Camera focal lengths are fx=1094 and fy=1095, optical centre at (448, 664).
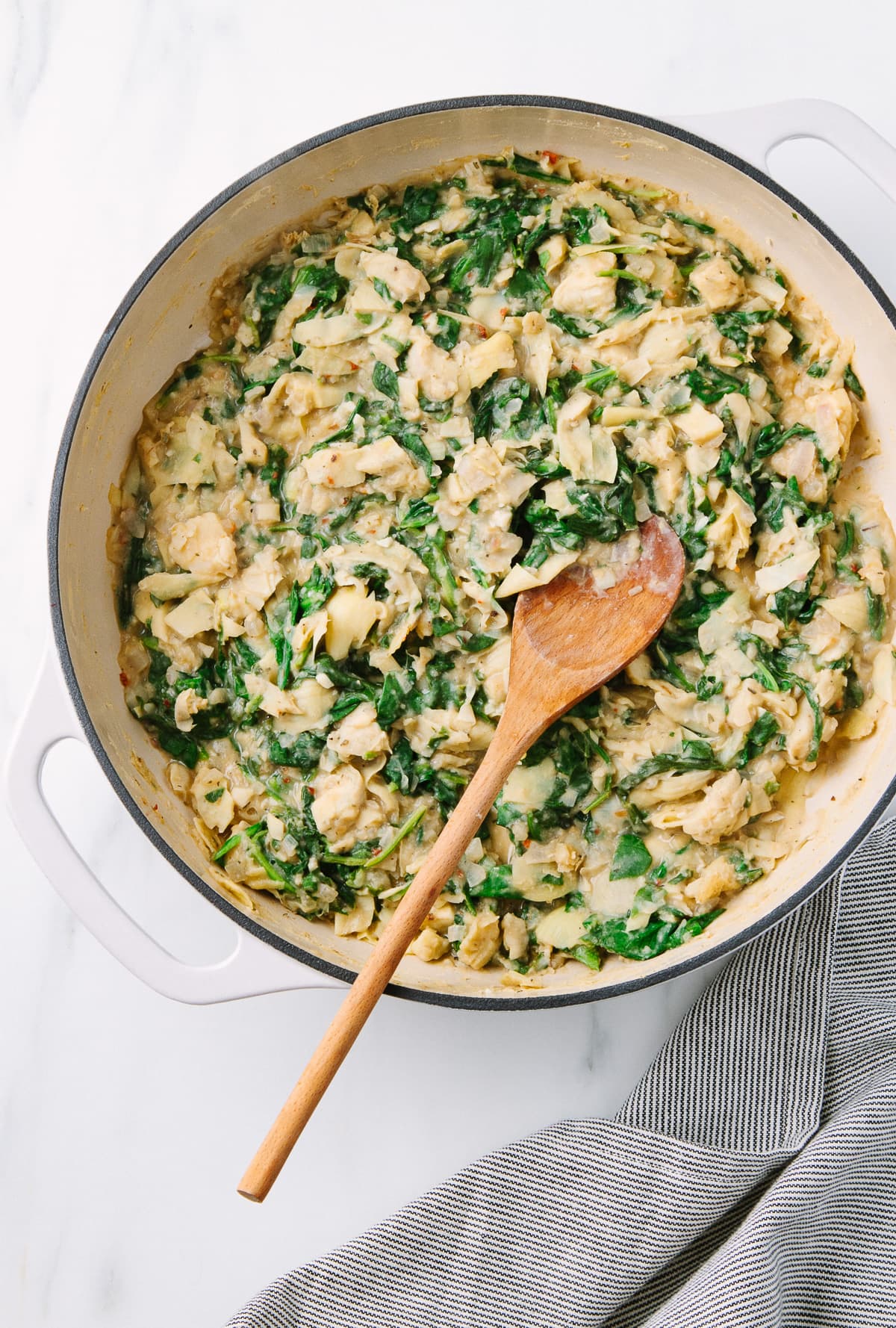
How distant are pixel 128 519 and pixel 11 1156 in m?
1.82

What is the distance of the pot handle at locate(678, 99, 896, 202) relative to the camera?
2.55m

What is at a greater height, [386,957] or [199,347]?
[199,347]

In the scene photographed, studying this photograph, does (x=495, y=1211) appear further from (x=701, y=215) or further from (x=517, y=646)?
(x=701, y=215)

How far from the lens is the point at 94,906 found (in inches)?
98.7

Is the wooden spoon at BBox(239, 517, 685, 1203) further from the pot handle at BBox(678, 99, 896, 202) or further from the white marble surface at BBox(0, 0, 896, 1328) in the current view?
the pot handle at BBox(678, 99, 896, 202)

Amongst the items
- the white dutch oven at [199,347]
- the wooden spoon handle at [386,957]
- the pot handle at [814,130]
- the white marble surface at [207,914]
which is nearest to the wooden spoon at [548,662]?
the wooden spoon handle at [386,957]

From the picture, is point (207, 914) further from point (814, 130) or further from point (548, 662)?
point (814, 130)

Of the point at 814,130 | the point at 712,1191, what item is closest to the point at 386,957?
the point at 712,1191

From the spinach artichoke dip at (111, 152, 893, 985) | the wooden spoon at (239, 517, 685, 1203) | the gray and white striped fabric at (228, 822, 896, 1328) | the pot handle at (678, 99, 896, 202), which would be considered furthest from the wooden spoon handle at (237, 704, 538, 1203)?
the pot handle at (678, 99, 896, 202)

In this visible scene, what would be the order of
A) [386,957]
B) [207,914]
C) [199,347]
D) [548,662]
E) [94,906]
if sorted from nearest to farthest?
[386,957] < [94,906] < [548,662] < [199,347] < [207,914]

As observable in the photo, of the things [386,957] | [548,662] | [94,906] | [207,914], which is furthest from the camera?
[207,914]

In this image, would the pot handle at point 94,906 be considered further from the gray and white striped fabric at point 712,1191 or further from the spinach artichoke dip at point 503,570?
the gray and white striped fabric at point 712,1191

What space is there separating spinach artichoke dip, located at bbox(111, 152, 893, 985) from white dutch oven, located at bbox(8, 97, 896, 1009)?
67 mm

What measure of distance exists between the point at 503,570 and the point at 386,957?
979 millimetres
